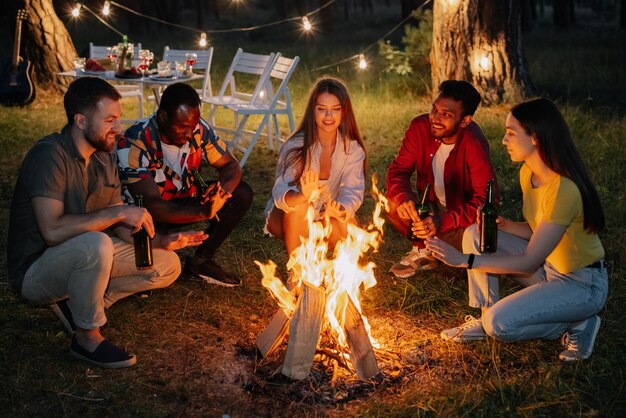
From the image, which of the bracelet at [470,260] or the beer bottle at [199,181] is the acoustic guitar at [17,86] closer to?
the beer bottle at [199,181]

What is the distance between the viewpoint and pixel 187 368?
4180 mm

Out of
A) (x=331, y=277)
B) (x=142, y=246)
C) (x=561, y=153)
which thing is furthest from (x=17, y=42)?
(x=561, y=153)

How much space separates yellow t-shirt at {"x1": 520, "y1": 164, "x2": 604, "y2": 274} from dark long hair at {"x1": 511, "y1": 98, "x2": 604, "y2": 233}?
43mm

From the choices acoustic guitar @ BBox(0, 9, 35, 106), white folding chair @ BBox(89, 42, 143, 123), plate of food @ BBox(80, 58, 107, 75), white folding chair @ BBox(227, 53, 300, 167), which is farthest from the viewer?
acoustic guitar @ BBox(0, 9, 35, 106)

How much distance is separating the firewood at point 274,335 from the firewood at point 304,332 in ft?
0.60

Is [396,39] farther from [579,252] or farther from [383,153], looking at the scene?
[579,252]

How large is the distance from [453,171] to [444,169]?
0.23ft

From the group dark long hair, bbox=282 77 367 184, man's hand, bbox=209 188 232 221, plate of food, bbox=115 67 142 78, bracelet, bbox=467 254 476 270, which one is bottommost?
bracelet, bbox=467 254 476 270

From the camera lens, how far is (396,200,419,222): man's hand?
5.03 meters

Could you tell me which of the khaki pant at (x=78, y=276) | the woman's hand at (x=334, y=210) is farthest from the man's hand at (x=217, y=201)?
the khaki pant at (x=78, y=276)

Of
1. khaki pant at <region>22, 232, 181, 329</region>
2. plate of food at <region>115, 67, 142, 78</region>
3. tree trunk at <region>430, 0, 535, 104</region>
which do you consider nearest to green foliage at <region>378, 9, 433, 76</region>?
tree trunk at <region>430, 0, 535, 104</region>

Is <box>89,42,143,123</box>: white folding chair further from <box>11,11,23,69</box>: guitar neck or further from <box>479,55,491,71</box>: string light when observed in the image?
<box>479,55,491,71</box>: string light

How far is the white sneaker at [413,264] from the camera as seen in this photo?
18.1ft

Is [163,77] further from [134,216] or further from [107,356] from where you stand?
[107,356]
